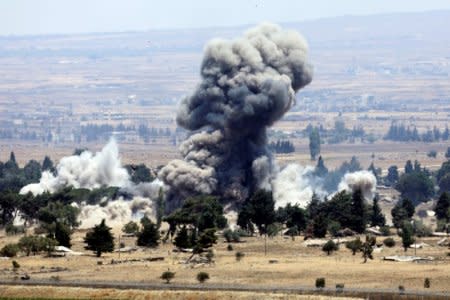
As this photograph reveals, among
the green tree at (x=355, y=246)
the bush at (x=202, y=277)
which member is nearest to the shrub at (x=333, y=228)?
the green tree at (x=355, y=246)

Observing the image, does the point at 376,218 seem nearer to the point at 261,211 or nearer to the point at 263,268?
the point at 261,211

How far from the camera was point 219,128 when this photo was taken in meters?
196

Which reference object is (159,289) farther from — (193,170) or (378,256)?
(193,170)

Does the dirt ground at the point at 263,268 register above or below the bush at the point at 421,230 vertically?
below

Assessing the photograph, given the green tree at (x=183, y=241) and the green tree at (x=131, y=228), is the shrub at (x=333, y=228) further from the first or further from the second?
the green tree at (x=131, y=228)

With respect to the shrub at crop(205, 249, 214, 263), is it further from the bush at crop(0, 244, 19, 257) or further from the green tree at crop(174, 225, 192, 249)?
the bush at crop(0, 244, 19, 257)

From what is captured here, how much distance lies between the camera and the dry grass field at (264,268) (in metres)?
125

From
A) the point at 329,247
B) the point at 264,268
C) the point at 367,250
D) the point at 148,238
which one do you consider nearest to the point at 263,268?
the point at 264,268

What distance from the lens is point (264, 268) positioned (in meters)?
136

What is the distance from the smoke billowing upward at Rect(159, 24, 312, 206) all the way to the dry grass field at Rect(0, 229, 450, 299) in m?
35.8

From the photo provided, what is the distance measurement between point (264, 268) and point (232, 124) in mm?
60813

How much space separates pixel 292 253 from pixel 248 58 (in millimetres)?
51996

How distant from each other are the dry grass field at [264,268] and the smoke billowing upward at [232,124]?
35836 millimetres

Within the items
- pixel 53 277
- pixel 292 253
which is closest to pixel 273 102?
pixel 292 253
